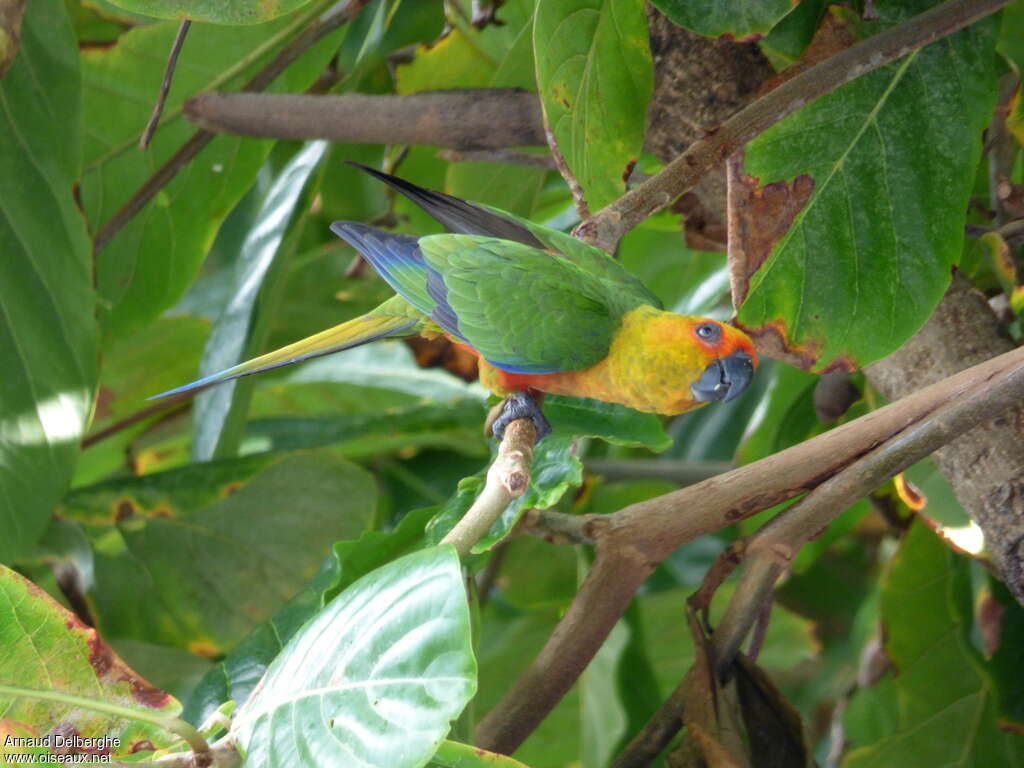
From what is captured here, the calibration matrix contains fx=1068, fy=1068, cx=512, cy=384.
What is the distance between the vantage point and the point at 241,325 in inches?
56.9

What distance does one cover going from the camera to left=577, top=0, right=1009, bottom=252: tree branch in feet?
2.96

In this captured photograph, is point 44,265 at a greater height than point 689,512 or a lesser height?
greater

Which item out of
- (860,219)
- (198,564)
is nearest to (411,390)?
(198,564)

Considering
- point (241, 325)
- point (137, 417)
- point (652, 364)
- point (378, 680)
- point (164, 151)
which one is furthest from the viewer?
point (137, 417)

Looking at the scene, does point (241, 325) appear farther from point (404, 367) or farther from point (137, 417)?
point (404, 367)

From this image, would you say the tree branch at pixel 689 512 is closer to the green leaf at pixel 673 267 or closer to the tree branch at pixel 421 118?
the tree branch at pixel 421 118

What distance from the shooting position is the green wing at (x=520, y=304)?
3.60 feet

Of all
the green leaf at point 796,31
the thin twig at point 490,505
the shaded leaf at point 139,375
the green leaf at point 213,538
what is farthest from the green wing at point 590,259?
the shaded leaf at point 139,375

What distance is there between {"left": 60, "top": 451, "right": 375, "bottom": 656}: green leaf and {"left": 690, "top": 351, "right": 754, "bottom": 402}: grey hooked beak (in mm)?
634

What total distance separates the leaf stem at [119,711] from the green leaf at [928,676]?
2.74 feet

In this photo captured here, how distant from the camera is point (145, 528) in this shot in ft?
5.22

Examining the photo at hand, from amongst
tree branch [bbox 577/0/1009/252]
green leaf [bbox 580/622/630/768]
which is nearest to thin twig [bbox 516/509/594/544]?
tree branch [bbox 577/0/1009/252]

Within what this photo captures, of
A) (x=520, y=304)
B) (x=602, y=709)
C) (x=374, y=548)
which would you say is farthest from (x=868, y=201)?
(x=602, y=709)

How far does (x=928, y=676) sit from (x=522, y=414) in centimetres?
62
